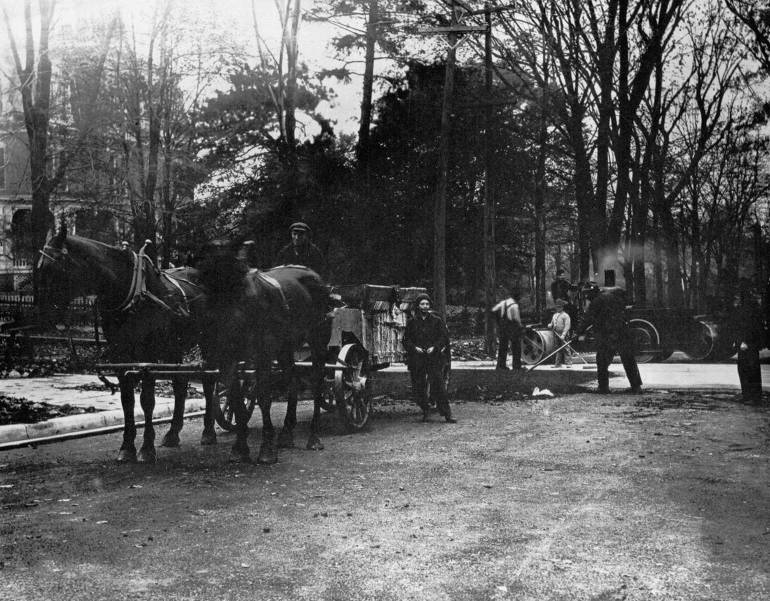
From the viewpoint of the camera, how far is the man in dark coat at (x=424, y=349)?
11578mm

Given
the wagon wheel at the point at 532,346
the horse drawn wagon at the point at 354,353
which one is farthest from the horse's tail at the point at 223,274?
the wagon wheel at the point at 532,346

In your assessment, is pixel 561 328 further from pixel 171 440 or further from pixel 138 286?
pixel 138 286

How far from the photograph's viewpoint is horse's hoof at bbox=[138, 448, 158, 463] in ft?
27.1

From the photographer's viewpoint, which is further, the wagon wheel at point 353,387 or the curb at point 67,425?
the wagon wheel at point 353,387

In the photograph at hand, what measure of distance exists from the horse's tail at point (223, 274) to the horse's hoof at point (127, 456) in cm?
156

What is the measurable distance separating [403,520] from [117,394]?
29.0 ft

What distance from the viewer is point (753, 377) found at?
44.2ft

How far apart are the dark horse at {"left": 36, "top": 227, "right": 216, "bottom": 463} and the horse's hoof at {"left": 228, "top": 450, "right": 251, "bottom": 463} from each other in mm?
722

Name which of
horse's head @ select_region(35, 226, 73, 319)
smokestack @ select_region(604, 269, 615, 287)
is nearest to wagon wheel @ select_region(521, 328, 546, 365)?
smokestack @ select_region(604, 269, 615, 287)

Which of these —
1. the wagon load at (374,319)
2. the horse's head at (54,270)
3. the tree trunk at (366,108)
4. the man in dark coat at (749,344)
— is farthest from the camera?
the tree trunk at (366,108)

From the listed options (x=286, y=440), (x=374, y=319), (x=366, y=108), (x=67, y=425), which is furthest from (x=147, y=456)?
(x=366, y=108)

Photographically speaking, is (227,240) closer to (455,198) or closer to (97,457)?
(97,457)

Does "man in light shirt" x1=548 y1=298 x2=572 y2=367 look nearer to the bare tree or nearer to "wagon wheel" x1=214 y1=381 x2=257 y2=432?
"wagon wheel" x1=214 y1=381 x2=257 y2=432

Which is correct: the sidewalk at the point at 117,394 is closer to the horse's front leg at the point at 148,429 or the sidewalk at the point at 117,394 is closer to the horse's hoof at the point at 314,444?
the horse's front leg at the point at 148,429
